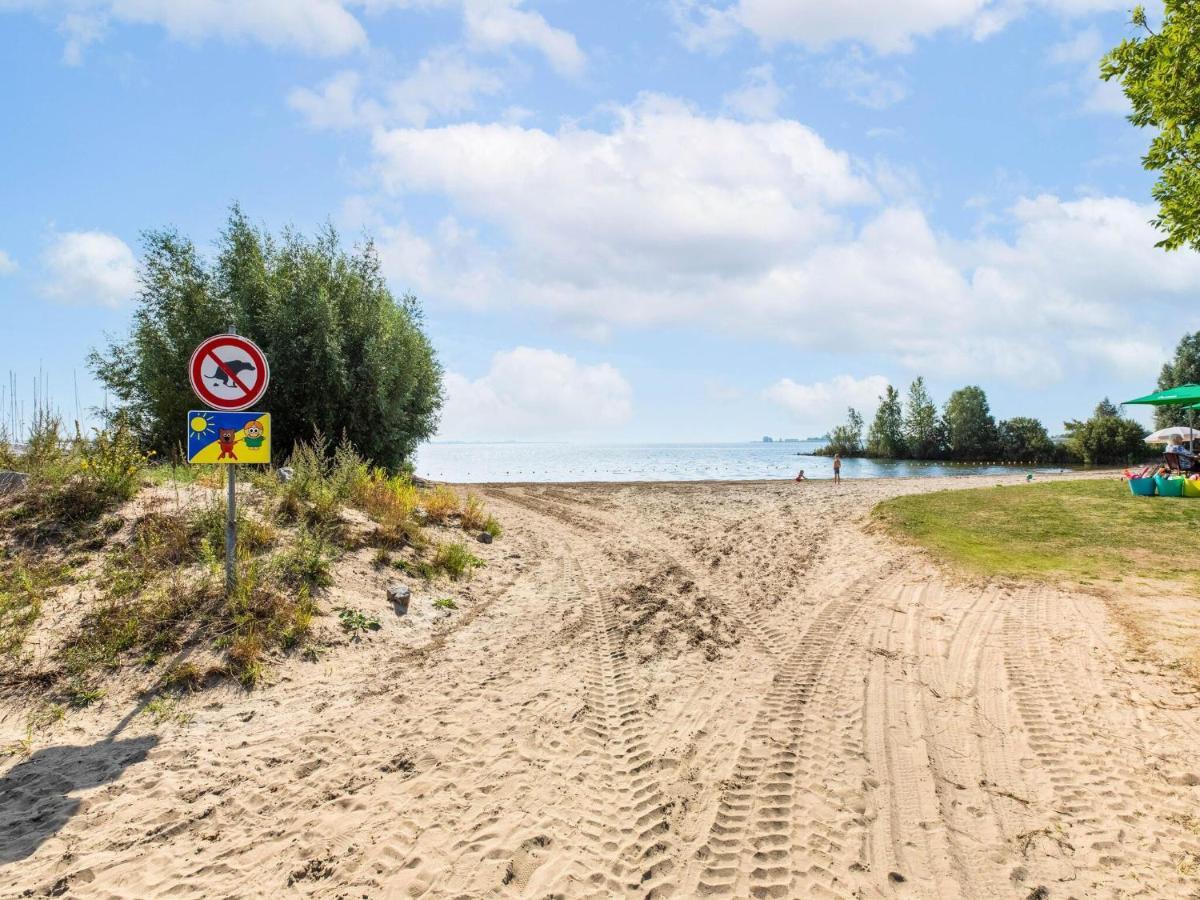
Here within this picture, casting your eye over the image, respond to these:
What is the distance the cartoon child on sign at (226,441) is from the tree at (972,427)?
324 ft

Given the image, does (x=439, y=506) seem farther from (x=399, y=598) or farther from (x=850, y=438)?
(x=850, y=438)

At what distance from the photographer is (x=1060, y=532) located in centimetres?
1342

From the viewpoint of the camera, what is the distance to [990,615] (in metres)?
8.05

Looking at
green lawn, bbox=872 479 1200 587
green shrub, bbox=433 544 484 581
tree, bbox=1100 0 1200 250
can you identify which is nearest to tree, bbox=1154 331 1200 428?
green lawn, bbox=872 479 1200 587

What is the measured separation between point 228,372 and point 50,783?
426cm

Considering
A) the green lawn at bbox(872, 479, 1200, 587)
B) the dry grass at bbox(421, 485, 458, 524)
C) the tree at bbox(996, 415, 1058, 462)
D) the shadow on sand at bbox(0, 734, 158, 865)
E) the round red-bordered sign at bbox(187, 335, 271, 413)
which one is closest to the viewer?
the shadow on sand at bbox(0, 734, 158, 865)

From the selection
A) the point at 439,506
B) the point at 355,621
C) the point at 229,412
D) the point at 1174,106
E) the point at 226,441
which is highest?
Answer: the point at 1174,106

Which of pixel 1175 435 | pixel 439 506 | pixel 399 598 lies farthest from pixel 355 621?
pixel 1175 435

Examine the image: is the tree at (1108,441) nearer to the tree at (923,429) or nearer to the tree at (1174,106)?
the tree at (923,429)

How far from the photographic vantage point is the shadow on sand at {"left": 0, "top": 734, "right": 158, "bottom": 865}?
3.68 m

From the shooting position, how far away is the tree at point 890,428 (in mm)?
96125

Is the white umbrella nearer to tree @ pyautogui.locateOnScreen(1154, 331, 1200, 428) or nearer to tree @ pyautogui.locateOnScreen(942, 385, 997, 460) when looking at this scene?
tree @ pyautogui.locateOnScreen(1154, 331, 1200, 428)

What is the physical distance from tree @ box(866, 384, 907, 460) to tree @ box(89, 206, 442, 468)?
91.7m

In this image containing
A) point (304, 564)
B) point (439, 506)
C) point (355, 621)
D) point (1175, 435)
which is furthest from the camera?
point (1175, 435)
